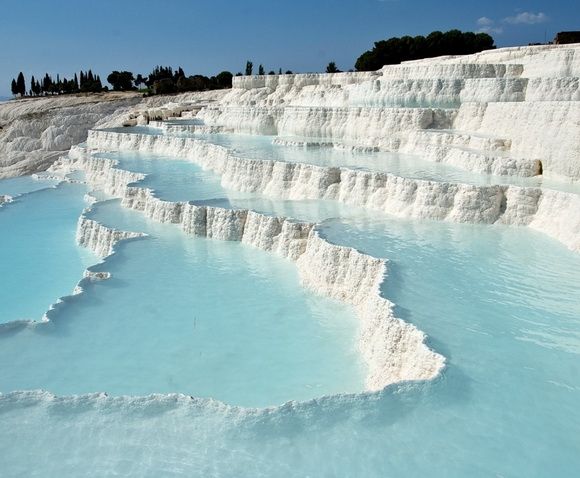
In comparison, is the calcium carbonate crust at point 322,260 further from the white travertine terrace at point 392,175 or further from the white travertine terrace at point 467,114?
the white travertine terrace at point 467,114

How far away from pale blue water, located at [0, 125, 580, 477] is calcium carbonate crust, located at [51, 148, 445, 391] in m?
0.18

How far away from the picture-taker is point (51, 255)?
10883 mm

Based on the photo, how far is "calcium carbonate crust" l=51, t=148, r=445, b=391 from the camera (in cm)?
551

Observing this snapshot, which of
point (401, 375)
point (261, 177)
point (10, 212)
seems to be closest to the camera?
point (401, 375)

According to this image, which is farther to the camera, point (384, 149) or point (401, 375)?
point (384, 149)

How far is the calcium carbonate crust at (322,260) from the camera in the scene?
551cm

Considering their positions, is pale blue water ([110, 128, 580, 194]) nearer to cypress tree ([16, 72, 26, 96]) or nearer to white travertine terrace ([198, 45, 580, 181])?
white travertine terrace ([198, 45, 580, 181])

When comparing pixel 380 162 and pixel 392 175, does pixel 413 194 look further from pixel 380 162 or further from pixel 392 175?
pixel 380 162

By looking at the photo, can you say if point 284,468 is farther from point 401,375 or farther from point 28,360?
point 28,360

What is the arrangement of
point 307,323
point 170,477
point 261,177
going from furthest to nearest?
point 261,177 < point 307,323 < point 170,477

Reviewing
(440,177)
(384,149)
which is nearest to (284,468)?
(440,177)

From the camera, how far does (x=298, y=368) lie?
603 cm

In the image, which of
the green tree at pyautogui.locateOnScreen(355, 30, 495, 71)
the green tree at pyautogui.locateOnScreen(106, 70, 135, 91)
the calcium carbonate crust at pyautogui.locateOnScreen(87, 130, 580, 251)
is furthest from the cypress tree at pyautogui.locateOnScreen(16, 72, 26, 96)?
the calcium carbonate crust at pyautogui.locateOnScreen(87, 130, 580, 251)

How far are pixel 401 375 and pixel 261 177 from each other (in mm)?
7729
